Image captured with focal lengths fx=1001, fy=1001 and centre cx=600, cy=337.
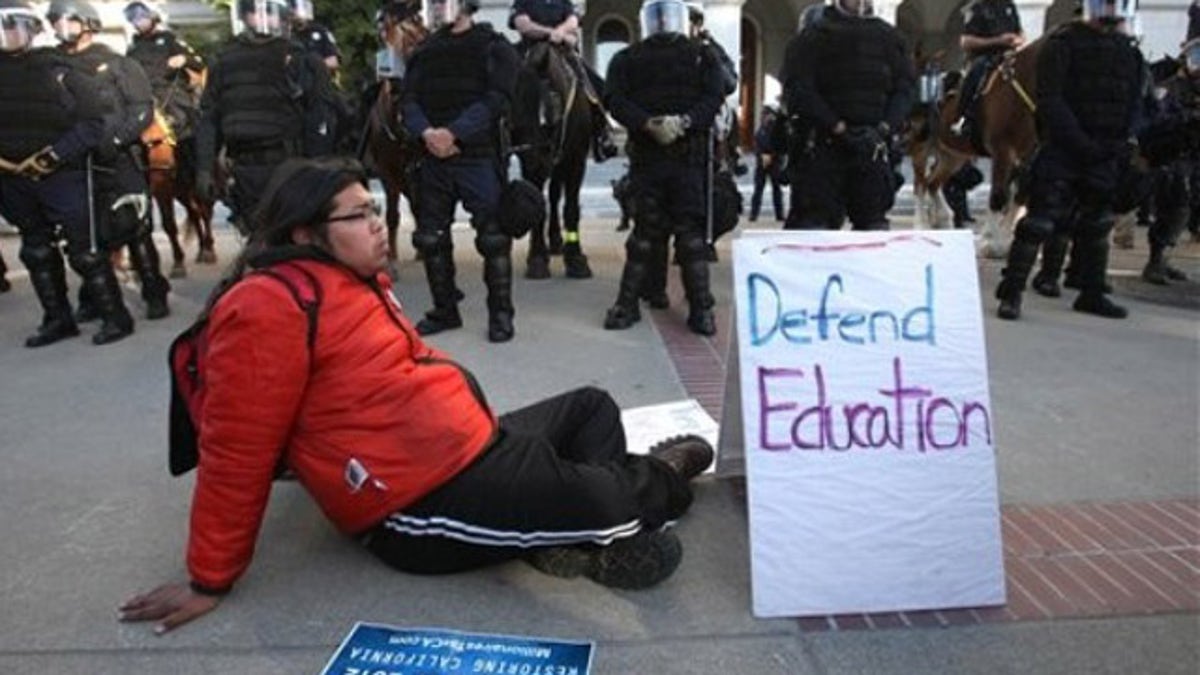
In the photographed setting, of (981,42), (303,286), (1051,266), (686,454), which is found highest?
(981,42)

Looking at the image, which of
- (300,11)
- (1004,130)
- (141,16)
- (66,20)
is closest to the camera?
(66,20)

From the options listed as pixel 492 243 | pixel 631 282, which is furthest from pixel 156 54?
pixel 631 282

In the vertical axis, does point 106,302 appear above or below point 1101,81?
below

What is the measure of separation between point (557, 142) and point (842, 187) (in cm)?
231

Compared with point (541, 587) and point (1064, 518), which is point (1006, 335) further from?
point (541, 587)

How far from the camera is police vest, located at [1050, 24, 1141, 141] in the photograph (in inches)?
246

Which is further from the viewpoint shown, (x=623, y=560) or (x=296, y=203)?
(x=623, y=560)

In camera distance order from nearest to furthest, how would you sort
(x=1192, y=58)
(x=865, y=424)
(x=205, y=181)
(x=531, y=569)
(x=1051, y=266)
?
(x=865, y=424), (x=531, y=569), (x=205, y=181), (x=1051, y=266), (x=1192, y=58)

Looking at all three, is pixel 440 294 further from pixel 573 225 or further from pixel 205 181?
pixel 573 225

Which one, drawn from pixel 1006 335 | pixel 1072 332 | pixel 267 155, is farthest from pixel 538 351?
pixel 1072 332

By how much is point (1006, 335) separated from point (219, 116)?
210 inches

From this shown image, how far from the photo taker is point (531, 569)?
320 centimetres

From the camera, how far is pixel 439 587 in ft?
10.1

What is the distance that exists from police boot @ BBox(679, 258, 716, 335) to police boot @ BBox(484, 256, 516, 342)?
112 cm
